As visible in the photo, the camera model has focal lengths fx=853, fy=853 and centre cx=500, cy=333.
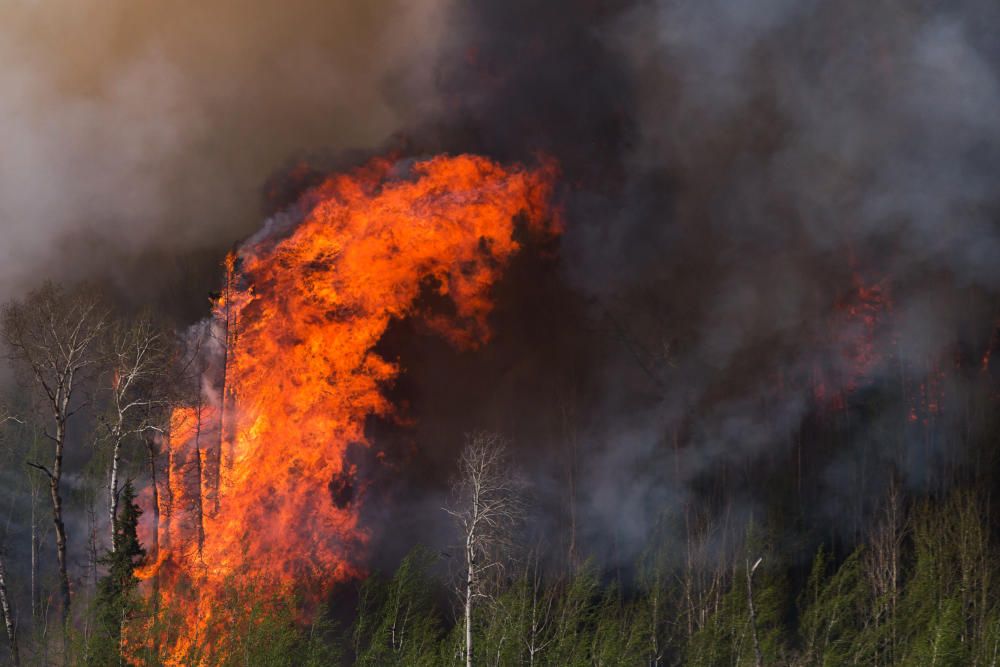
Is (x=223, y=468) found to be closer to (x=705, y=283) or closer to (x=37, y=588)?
(x=37, y=588)

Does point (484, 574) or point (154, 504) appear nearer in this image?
point (484, 574)

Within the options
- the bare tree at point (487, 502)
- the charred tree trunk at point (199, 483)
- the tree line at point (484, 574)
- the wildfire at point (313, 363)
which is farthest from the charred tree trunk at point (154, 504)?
the bare tree at point (487, 502)

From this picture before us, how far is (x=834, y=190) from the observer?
49875 millimetres

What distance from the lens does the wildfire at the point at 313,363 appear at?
3681 centimetres

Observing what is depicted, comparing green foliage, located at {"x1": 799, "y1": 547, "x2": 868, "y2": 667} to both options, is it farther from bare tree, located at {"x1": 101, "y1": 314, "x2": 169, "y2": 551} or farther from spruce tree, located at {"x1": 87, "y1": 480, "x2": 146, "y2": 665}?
bare tree, located at {"x1": 101, "y1": 314, "x2": 169, "y2": 551}

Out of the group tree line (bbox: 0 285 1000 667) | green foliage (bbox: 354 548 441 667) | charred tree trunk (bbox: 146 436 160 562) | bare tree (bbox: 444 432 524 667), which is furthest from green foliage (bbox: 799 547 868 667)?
charred tree trunk (bbox: 146 436 160 562)

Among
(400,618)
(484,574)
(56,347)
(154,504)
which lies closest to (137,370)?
(56,347)

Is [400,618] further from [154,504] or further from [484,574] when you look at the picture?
[154,504]

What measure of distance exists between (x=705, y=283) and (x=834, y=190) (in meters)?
9.47

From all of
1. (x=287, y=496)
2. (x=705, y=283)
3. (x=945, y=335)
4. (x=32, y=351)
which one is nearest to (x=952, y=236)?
(x=945, y=335)

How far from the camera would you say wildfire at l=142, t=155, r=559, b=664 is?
36.8m

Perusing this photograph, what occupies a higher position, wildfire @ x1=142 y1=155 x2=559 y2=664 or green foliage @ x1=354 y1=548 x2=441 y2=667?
wildfire @ x1=142 y1=155 x2=559 y2=664

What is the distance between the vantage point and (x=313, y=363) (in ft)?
127

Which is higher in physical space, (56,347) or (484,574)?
(56,347)
